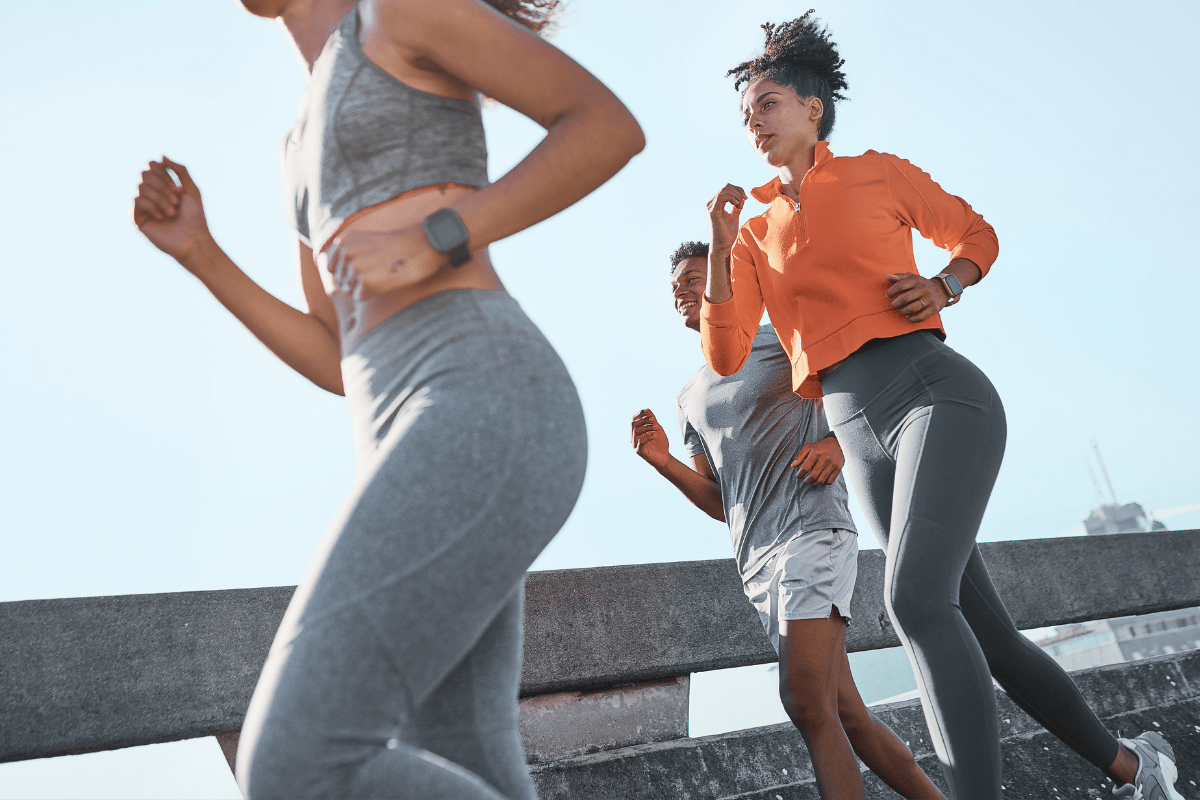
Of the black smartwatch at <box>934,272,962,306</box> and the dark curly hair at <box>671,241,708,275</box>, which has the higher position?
the dark curly hair at <box>671,241,708,275</box>

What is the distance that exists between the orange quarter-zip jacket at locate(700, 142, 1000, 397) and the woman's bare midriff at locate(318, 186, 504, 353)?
4.10ft

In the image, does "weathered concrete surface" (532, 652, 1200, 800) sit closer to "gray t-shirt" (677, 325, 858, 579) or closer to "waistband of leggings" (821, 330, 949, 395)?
"gray t-shirt" (677, 325, 858, 579)

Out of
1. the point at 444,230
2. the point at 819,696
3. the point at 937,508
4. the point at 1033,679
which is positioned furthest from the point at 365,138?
the point at 819,696

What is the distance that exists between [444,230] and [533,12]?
0.77m

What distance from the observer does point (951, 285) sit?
217 cm

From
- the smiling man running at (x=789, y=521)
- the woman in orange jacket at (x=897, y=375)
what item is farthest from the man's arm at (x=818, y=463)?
the woman in orange jacket at (x=897, y=375)

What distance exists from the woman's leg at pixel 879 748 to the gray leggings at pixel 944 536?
66cm

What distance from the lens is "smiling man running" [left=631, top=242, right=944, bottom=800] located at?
2.55m

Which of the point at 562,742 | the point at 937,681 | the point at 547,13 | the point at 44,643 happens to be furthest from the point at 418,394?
the point at 562,742

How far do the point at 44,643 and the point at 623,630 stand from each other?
6.03 feet

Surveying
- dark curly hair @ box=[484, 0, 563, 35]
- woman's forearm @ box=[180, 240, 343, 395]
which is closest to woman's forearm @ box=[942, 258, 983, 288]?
dark curly hair @ box=[484, 0, 563, 35]

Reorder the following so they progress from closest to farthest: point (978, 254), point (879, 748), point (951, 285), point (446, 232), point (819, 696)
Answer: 1. point (446, 232)
2. point (951, 285)
3. point (978, 254)
4. point (819, 696)
5. point (879, 748)

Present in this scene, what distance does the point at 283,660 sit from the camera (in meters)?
0.91

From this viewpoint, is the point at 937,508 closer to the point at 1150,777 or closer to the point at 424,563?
the point at 1150,777
